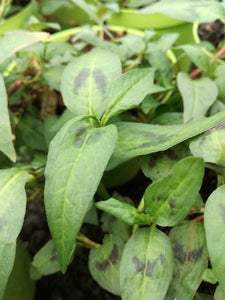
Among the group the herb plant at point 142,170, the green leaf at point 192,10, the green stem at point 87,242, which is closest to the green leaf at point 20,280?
the herb plant at point 142,170

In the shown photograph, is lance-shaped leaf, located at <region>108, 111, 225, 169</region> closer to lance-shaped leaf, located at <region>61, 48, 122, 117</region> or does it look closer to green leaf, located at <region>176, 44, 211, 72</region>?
lance-shaped leaf, located at <region>61, 48, 122, 117</region>

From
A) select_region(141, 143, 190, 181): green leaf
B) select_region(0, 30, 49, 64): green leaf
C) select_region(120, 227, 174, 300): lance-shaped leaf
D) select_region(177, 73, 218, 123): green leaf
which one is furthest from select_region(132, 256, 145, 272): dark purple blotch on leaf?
select_region(0, 30, 49, 64): green leaf

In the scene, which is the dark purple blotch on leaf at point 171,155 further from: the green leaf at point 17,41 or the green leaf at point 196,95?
the green leaf at point 17,41

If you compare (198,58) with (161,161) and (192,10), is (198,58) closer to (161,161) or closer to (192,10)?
(192,10)

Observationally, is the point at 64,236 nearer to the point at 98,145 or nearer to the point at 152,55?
the point at 98,145

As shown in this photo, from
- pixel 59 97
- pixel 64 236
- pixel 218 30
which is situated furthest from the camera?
pixel 218 30

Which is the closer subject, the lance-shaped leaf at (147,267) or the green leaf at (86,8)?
the lance-shaped leaf at (147,267)

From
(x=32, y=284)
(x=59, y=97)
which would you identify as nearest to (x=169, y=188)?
(x=32, y=284)
